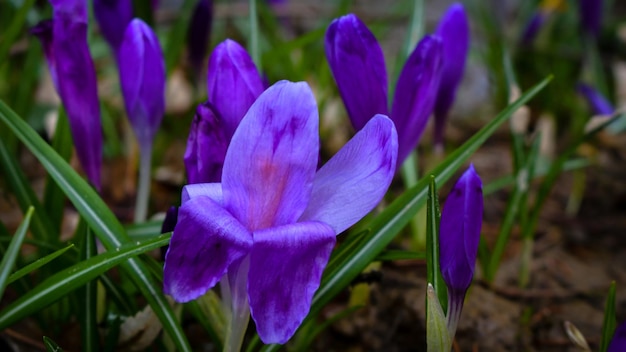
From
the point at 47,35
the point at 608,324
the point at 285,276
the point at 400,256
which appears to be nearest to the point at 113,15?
the point at 47,35

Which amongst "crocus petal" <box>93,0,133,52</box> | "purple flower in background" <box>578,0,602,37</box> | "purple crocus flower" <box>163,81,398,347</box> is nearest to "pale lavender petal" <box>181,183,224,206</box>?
"purple crocus flower" <box>163,81,398,347</box>

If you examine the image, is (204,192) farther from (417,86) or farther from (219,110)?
(417,86)

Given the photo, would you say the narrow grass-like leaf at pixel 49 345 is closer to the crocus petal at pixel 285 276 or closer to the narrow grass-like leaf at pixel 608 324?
the crocus petal at pixel 285 276

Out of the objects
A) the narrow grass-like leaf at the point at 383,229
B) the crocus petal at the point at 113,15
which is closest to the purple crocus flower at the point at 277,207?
the narrow grass-like leaf at the point at 383,229

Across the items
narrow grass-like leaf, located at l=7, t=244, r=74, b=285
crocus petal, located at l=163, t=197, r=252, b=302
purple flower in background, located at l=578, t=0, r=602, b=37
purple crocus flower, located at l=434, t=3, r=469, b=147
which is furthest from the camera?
purple flower in background, located at l=578, t=0, r=602, b=37

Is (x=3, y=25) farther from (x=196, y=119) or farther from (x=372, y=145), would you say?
(x=372, y=145)

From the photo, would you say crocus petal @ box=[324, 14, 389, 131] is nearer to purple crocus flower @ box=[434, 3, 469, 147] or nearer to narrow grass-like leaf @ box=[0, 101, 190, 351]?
purple crocus flower @ box=[434, 3, 469, 147]
